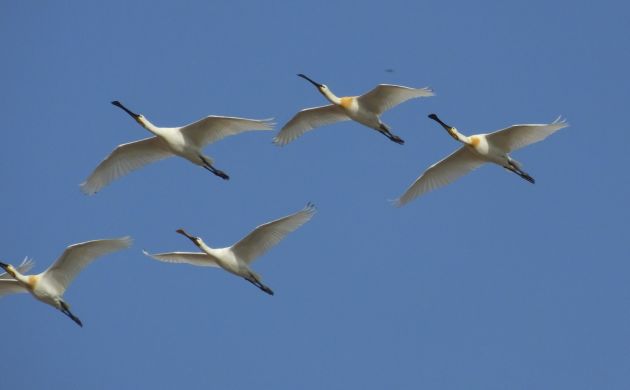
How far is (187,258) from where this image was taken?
106 ft

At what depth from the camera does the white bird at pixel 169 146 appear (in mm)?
31812

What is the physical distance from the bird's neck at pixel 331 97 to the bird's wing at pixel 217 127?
8.40 ft

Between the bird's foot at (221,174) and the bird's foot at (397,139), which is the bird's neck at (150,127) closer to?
the bird's foot at (221,174)

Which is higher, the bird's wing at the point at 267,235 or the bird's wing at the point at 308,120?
the bird's wing at the point at 308,120

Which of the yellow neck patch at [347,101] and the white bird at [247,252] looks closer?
the white bird at [247,252]

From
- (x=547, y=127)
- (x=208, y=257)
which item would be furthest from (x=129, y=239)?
(x=547, y=127)

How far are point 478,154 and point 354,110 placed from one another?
268cm

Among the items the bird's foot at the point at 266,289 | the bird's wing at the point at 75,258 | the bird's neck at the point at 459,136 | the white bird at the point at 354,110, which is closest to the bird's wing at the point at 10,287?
the bird's wing at the point at 75,258

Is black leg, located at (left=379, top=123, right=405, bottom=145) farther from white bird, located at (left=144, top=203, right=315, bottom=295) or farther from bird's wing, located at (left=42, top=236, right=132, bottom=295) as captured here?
bird's wing, located at (left=42, top=236, right=132, bottom=295)

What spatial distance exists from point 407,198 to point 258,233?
14.9 ft

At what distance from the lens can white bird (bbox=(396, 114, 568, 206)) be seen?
3159 centimetres

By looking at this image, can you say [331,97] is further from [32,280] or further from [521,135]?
[32,280]

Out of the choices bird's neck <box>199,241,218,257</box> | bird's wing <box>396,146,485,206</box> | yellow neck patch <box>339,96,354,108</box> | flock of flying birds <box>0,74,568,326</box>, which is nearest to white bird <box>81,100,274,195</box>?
flock of flying birds <box>0,74,568,326</box>

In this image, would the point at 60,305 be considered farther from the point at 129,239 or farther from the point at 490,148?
the point at 490,148
